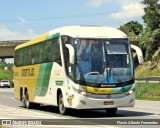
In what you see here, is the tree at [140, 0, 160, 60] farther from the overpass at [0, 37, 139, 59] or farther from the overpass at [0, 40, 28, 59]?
the overpass at [0, 40, 28, 59]

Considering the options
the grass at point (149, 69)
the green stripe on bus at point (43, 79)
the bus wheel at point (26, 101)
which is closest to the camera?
the green stripe on bus at point (43, 79)

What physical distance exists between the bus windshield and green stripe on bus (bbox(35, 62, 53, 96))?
10.2 feet

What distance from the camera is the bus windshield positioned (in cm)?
1914

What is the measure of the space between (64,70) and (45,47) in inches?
137

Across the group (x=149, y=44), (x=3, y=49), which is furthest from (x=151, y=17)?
(x=3, y=49)

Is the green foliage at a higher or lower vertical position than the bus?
lower

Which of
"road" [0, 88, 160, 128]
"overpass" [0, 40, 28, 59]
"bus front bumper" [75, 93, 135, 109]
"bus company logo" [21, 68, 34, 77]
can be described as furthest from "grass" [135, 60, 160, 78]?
"bus front bumper" [75, 93, 135, 109]

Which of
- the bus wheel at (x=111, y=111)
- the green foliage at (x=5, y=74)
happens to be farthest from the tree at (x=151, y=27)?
the green foliage at (x=5, y=74)

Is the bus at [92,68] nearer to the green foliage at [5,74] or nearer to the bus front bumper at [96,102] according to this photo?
the bus front bumper at [96,102]

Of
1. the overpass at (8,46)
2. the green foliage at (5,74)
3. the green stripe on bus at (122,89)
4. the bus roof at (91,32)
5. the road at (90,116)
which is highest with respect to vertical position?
the overpass at (8,46)

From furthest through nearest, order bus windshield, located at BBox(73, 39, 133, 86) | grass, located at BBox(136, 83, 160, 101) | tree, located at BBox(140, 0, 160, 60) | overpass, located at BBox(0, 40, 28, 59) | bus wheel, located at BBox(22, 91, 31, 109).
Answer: overpass, located at BBox(0, 40, 28, 59) < tree, located at BBox(140, 0, 160, 60) < grass, located at BBox(136, 83, 160, 101) < bus wheel, located at BBox(22, 91, 31, 109) < bus windshield, located at BBox(73, 39, 133, 86)

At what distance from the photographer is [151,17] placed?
74.9m

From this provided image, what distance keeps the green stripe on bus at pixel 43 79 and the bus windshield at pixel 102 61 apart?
3.12 m

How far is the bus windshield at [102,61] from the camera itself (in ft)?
62.8
